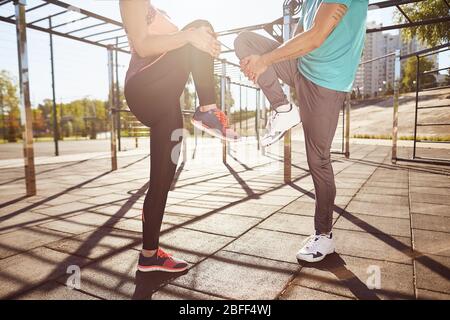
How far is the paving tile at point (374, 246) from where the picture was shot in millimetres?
1865

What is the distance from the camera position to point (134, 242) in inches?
84.9

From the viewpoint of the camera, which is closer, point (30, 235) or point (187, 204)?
point (30, 235)

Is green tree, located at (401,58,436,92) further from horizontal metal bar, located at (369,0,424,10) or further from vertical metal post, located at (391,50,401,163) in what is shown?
horizontal metal bar, located at (369,0,424,10)

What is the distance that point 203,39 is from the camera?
4.56 ft

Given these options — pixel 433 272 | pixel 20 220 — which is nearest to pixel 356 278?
pixel 433 272

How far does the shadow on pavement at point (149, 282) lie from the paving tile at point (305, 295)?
58cm

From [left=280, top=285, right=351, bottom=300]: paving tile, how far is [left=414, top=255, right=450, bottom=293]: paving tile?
464 mm

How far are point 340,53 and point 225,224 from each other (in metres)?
1.57

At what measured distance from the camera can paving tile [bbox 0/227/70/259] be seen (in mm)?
2033

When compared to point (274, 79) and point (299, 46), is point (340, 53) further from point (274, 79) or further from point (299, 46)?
point (274, 79)

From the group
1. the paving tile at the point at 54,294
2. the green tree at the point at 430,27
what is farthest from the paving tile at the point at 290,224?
the green tree at the point at 430,27

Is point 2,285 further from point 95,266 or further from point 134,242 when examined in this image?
point 134,242
